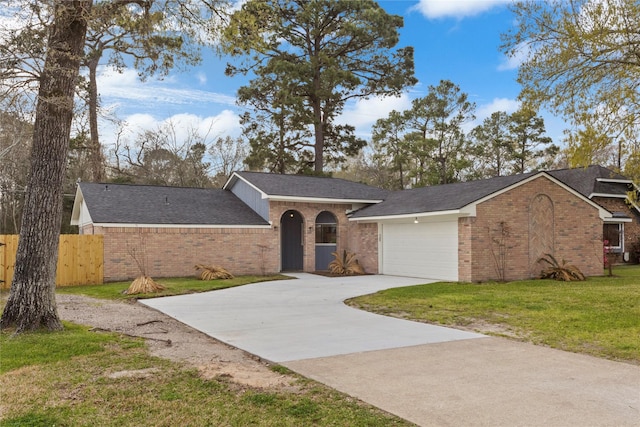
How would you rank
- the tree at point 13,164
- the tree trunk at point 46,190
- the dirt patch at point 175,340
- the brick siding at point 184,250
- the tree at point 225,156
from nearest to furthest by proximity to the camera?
the dirt patch at point 175,340 < the tree trunk at point 46,190 < the tree at point 13,164 < the brick siding at point 184,250 < the tree at point 225,156

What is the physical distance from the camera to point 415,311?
10.2m

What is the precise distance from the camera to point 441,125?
120 ft

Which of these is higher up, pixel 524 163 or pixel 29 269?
pixel 524 163

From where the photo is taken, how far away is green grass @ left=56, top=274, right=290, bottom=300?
13.3 m


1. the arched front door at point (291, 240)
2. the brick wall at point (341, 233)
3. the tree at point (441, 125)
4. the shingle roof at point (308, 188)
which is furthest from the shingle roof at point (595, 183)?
the arched front door at point (291, 240)

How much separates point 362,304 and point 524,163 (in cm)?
3281

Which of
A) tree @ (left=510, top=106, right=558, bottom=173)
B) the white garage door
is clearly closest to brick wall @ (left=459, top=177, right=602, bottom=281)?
the white garage door

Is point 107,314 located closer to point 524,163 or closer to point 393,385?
point 393,385

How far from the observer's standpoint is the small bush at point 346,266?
19438 mm

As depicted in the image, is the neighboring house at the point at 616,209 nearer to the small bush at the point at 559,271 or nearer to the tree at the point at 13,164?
the small bush at the point at 559,271

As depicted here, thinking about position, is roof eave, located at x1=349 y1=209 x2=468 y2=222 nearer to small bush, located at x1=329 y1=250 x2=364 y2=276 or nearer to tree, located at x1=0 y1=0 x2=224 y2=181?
small bush, located at x1=329 y1=250 x2=364 y2=276

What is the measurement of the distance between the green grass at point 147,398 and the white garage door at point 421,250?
1187 centimetres

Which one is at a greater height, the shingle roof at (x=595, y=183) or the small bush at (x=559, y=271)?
the shingle roof at (x=595, y=183)

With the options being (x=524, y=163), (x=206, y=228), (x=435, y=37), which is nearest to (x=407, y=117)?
(x=524, y=163)
